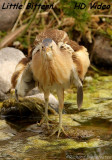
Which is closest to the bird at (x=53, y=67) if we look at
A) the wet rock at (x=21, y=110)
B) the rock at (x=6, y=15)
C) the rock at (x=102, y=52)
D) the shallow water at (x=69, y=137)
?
the shallow water at (x=69, y=137)

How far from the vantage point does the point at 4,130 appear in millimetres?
4168

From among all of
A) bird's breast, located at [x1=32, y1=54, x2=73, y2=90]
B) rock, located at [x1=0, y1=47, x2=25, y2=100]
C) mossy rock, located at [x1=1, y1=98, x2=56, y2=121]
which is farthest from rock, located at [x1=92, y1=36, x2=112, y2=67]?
bird's breast, located at [x1=32, y1=54, x2=73, y2=90]

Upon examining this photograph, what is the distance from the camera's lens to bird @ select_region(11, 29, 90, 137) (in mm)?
3744

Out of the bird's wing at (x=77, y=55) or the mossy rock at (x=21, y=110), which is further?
the mossy rock at (x=21, y=110)

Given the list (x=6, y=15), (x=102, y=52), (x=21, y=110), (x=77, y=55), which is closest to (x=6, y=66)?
(x=6, y=15)

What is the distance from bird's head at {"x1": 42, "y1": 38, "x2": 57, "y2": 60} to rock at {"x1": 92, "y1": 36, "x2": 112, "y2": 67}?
357cm

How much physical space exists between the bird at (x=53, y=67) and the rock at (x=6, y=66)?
1.20 meters

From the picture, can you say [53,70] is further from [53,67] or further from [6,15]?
[6,15]

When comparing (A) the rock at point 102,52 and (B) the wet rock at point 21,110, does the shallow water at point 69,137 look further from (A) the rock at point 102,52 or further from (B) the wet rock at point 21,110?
(A) the rock at point 102,52

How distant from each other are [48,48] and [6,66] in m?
2.30

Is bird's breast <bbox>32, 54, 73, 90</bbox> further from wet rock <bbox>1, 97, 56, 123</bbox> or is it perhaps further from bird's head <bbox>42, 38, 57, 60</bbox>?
wet rock <bbox>1, 97, 56, 123</bbox>

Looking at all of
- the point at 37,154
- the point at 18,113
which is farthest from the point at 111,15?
the point at 37,154

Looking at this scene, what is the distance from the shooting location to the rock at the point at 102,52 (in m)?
7.12

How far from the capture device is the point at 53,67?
379 centimetres
